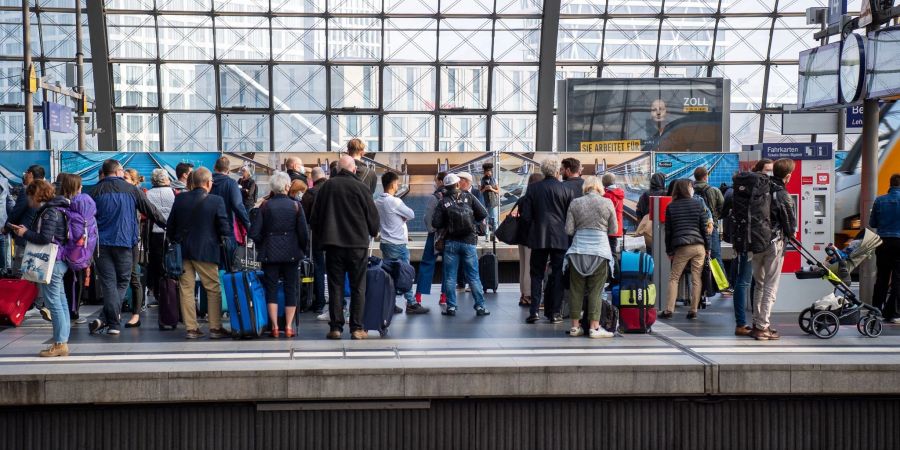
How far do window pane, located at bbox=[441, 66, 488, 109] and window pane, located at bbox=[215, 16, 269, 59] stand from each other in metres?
4.41

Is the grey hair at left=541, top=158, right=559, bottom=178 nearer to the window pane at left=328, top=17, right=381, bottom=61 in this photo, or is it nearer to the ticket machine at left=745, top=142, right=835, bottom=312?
the ticket machine at left=745, top=142, right=835, bottom=312

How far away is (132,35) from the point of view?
2569 centimetres

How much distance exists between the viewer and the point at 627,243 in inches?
635

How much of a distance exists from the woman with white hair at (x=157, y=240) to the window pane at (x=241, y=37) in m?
14.2

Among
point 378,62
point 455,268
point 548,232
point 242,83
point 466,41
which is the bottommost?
point 455,268

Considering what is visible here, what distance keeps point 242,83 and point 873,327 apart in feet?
61.0

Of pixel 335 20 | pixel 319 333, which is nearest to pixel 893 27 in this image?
pixel 319 333

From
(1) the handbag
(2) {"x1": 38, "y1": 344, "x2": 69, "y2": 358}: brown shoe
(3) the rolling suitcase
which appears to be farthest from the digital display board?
(2) {"x1": 38, "y1": 344, "x2": 69, "y2": 358}: brown shoe

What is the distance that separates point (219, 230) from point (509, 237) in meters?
3.48

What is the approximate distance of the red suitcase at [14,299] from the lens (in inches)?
429

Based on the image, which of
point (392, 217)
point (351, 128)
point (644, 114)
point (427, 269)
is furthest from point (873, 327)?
point (351, 128)

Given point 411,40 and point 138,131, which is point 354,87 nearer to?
point 411,40

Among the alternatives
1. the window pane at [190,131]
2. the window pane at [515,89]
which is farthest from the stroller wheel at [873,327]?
the window pane at [190,131]

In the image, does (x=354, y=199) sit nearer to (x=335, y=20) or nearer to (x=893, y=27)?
(x=893, y=27)
